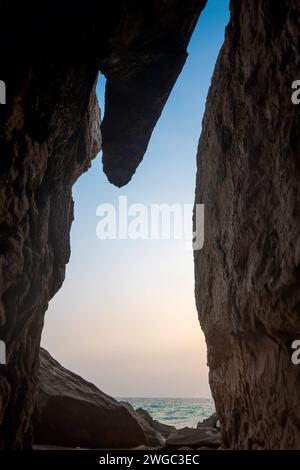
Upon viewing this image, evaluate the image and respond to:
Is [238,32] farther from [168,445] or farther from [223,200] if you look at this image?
[168,445]

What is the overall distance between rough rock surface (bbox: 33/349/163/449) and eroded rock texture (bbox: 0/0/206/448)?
12.8 feet

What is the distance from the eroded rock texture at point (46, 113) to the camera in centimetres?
805

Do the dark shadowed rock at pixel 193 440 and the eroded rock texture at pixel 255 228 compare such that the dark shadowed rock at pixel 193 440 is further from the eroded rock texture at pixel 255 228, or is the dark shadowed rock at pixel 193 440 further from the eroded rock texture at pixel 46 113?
the eroded rock texture at pixel 46 113

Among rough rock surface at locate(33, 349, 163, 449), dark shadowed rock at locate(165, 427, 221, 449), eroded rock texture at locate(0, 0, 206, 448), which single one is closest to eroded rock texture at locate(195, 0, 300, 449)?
eroded rock texture at locate(0, 0, 206, 448)

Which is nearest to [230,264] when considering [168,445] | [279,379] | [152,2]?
[279,379]

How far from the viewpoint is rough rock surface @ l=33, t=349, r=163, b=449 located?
43.9 ft

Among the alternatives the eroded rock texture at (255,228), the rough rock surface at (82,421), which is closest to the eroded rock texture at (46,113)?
the eroded rock texture at (255,228)

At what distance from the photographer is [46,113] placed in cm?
895

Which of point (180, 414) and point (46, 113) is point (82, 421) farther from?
point (180, 414)

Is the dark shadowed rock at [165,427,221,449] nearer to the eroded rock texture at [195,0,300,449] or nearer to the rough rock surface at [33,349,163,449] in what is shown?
the rough rock surface at [33,349,163,449]

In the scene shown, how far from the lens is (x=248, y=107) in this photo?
7922 mm

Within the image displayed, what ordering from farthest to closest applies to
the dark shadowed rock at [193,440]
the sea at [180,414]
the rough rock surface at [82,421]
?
1. the sea at [180,414]
2. the rough rock surface at [82,421]
3. the dark shadowed rock at [193,440]

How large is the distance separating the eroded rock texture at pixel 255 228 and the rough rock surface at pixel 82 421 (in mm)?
5068

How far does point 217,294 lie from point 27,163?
5467mm
